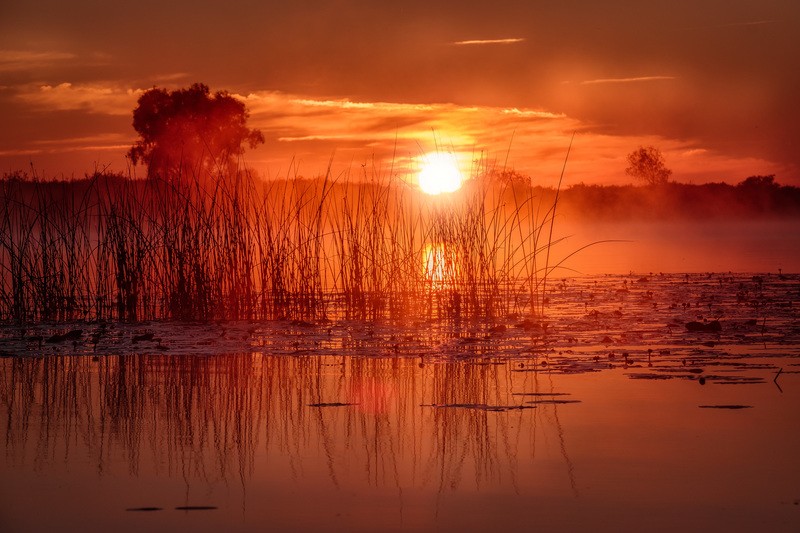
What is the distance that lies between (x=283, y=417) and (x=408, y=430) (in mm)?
641

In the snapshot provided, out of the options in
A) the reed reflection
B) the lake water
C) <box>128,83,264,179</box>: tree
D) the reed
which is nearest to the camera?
the lake water

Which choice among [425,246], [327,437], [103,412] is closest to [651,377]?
[327,437]

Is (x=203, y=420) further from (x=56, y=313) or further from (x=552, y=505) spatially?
(x=56, y=313)

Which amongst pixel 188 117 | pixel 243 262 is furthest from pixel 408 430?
pixel 188 117

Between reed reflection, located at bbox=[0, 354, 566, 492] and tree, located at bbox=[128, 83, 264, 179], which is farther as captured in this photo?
tree, located at bbox=[128, 83, 264, 179]

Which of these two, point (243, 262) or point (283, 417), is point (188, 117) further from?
point (283, 417)

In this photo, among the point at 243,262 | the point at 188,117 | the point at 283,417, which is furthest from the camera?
the point at 188,117

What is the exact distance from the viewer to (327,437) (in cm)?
406

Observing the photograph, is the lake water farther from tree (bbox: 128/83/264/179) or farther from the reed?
tree (bbox: 128/83/264/179)

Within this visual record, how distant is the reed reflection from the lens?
364 cm

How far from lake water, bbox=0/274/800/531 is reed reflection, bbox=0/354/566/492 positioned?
0.01 m

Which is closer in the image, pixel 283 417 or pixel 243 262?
pixel 283 417

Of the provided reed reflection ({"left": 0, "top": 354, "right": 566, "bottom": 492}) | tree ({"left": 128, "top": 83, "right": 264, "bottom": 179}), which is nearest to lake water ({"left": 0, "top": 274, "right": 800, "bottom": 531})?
reed reflection ({"left": 0, "top": 354, "right": 566, "bottom": 492})

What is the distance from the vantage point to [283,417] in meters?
4.46
